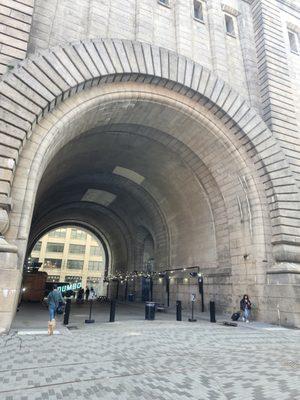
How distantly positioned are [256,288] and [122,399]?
12.2 meters

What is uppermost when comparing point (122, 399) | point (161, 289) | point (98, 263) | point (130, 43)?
point (130, 43)

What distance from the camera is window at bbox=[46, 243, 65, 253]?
229 ft

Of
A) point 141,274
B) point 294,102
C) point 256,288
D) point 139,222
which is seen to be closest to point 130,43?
point 294,102

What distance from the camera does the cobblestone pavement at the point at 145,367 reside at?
183 inches

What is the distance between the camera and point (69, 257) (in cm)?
7125

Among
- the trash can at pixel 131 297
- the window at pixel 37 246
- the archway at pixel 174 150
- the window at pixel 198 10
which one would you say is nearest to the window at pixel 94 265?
the window at pixel 37 246

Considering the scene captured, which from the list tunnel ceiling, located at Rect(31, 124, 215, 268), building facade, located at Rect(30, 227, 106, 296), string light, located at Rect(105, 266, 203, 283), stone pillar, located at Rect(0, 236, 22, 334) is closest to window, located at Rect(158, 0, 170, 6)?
tunnel ceiling, located at Rect(31, 124, 215, 268)

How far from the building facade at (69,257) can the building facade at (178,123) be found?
49.8m

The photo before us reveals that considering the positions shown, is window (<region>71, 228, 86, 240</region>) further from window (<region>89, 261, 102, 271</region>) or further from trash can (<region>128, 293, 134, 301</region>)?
trash can (<region>128, 293, 134, 301</region>)

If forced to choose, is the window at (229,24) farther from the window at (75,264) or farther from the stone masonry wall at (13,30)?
the window at (75,264)

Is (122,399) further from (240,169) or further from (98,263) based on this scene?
(98,263)

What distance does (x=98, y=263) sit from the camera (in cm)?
7381

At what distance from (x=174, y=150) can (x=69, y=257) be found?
2315 inches

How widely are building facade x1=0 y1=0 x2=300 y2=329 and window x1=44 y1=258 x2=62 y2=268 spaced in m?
49.7
